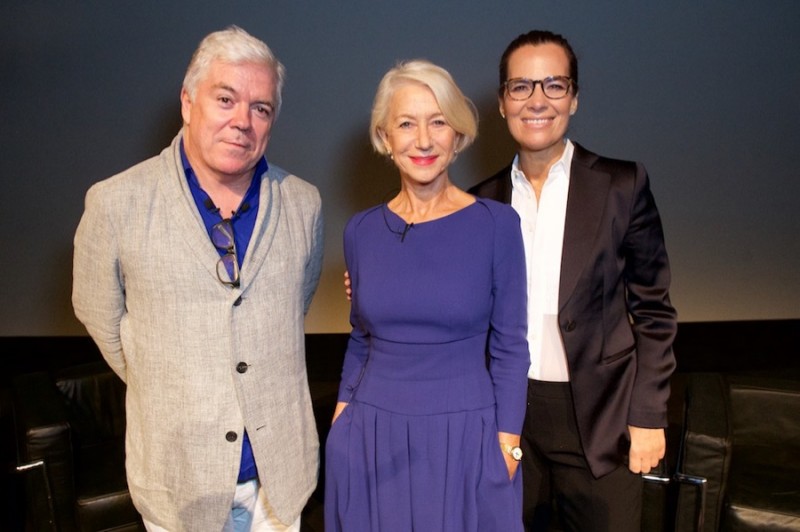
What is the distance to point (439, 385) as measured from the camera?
64.4 inches

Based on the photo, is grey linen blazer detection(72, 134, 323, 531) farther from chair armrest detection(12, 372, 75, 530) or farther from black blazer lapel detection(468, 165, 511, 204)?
chair armrest detection(12, 372, 75, 530)

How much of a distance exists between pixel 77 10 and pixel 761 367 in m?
4.41

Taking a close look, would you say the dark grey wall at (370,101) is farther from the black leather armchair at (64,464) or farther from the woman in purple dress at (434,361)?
the woman in purple dress at (434,361)

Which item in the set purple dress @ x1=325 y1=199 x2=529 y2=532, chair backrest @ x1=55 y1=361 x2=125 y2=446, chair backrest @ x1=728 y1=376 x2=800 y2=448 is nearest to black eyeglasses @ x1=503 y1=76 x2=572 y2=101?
purple dress @ x1=325 y1=199 x2=529 y2=532

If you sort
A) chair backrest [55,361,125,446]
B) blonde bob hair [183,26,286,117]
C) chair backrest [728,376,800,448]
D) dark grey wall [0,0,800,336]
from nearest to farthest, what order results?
blonde bob hair [183,26,286,117], chair backrest [728,376,800,448], chair backrest [55,361,125,446], dark grey wall [0,0,800,336]

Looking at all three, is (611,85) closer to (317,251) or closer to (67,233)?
(317,251)

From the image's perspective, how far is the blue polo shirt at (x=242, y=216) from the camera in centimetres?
157

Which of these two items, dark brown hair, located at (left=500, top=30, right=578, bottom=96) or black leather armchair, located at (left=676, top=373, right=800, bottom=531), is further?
black leather armchair, located at (left=676, top=373, right=800, bottom=531)

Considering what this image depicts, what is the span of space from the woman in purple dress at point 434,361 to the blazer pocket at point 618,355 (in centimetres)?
25

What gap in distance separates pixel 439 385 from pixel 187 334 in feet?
2.04

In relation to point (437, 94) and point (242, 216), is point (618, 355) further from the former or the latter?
point (242, 216)

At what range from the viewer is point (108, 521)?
8.20 ft

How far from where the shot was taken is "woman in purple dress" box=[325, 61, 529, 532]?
5.28ft

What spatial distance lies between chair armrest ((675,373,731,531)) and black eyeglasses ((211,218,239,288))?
166 centimetres
